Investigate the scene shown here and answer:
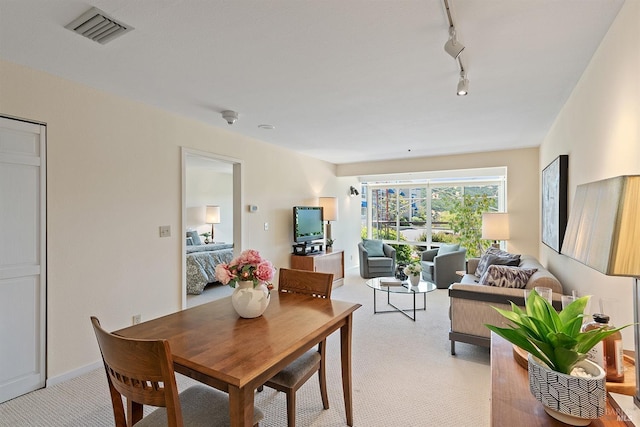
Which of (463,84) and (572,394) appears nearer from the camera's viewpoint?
(572,394)

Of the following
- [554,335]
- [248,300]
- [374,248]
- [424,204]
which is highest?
[424,204]

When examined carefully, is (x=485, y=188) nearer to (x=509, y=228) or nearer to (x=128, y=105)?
(x=509, y=228)

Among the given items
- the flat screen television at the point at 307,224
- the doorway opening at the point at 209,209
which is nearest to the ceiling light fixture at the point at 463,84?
the flat screen television at the point at 307,224

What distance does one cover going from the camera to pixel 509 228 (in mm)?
5020

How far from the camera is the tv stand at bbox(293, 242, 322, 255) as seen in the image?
17.0 ft

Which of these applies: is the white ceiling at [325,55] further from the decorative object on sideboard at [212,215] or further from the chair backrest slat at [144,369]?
the decorative object on sideboard at [212,215]

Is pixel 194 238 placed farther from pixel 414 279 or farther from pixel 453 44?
pixel 453 44

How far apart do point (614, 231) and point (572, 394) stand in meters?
0.47

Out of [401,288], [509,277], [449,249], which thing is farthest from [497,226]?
[509,277]

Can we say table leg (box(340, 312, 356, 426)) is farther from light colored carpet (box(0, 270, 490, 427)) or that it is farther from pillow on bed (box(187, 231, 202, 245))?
pillow on bed (box(187, 231, 202, 245))

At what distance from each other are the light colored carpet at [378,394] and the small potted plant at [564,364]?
1.32 m

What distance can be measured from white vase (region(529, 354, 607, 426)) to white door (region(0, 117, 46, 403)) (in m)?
3.11

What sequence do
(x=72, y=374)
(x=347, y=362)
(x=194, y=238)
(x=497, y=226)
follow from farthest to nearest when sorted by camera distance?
1. (x=194, y=238)
2. (x=497, y=226)
3. (x=72, y=374)
4. (x=347, y=362)

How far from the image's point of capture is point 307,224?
215 inches
